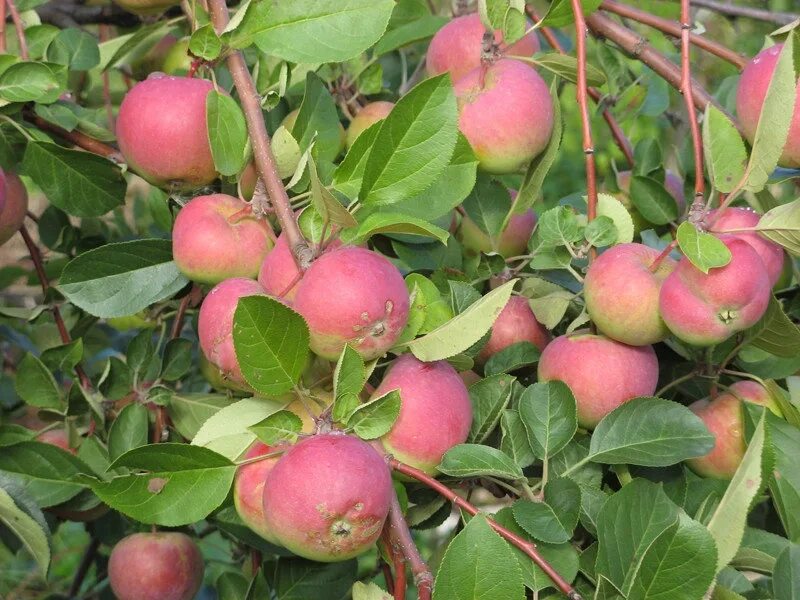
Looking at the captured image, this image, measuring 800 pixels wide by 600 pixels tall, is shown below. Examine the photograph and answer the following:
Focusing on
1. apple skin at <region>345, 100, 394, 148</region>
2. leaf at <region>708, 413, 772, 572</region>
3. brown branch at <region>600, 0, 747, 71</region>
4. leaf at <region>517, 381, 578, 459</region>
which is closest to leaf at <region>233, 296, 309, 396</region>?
leaf at <region>517, 381, 578, 459</region>

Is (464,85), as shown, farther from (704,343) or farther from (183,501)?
(183,501)

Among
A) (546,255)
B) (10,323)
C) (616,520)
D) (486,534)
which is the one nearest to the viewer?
(486,534)

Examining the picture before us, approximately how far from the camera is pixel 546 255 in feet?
2.90

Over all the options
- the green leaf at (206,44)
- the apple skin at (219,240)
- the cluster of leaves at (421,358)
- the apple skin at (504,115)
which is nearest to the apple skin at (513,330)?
the cluster of leaves at (421,358)

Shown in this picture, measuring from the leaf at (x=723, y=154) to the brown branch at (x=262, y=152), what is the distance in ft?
1.15

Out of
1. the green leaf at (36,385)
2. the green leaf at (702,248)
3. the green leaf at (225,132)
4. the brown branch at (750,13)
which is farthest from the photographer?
the brown branch at (750,13)

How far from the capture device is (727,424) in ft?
2.77

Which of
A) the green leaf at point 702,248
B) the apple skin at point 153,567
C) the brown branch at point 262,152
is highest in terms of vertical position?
the brown branch at point 262,152

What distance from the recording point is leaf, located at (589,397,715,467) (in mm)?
749

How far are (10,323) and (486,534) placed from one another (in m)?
1.05

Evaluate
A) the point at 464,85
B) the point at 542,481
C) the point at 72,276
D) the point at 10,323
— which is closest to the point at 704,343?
the point at 542,481

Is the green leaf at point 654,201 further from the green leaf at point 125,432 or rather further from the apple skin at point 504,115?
the green leaf at point 125,432

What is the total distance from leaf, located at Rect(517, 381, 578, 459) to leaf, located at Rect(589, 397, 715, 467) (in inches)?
1.3

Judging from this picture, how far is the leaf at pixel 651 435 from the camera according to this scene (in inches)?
29.5
